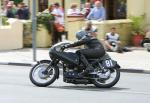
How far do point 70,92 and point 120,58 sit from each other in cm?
834

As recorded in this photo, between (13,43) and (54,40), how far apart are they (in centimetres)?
175

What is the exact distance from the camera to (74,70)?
13.4 metres

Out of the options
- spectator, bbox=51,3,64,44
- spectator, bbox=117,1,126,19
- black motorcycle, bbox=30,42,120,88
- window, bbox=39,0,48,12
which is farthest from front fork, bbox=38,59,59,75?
window, bbox=39,0,48,12

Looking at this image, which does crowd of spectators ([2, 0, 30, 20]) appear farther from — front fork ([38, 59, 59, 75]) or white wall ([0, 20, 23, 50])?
front fork ([38, 59, 59, 75])

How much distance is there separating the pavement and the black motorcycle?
463 centimetres

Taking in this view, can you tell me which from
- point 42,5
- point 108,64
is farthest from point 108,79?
point 42,5

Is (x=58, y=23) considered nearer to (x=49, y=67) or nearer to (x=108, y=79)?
(x=49, y=67)

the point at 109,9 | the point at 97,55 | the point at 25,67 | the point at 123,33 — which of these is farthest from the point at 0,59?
the point at 109,9

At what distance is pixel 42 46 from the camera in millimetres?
24266

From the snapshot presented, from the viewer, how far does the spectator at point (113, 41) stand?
22266mm

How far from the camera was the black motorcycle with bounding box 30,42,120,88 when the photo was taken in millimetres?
13320

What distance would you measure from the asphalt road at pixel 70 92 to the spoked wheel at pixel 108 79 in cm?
15

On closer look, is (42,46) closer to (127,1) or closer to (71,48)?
(127,1)

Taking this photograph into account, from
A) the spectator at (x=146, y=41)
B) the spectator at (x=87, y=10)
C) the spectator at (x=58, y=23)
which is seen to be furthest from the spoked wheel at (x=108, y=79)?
the spectator at (x=87, y=10)
